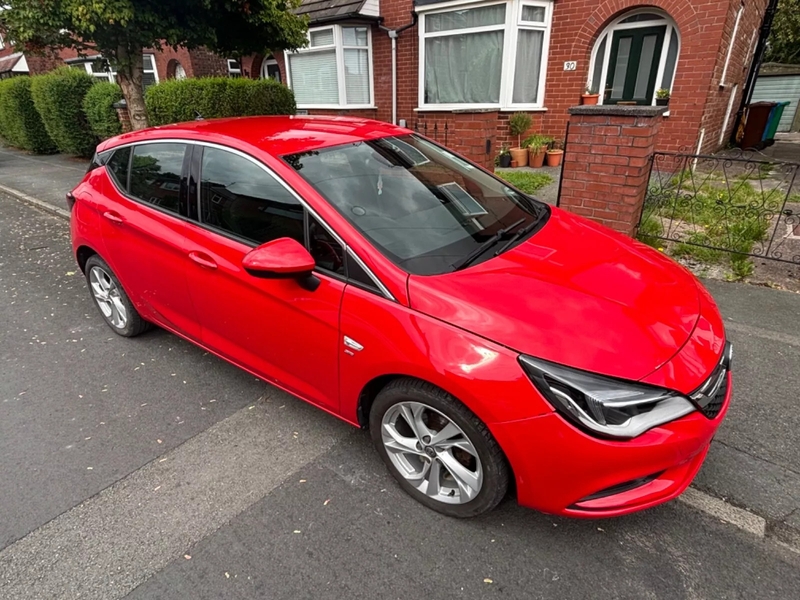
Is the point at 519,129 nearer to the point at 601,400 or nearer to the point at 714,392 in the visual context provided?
the point at 714,392

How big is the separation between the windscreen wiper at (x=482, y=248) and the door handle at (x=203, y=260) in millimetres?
1348

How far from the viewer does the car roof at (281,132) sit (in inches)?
104

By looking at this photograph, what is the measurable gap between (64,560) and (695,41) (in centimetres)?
1045

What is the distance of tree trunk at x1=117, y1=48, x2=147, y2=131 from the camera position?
246 inches

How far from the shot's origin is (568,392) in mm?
1739

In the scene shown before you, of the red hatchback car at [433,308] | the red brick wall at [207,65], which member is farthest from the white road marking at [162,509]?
the red brick wall at [207,65]

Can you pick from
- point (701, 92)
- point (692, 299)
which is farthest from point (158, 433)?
point (701, 92)

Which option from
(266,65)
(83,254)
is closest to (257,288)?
(83,254)

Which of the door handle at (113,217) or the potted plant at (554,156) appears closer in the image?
the door handle at (113,217)

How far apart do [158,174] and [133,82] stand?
465 cm

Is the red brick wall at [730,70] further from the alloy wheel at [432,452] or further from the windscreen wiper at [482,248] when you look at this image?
the alloy wheel at [432,452]

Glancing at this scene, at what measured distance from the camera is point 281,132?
2852mm

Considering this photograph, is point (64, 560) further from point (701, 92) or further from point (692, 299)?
point (701, 92)

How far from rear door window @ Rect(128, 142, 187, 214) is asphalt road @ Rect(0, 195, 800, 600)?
1.19 metres
